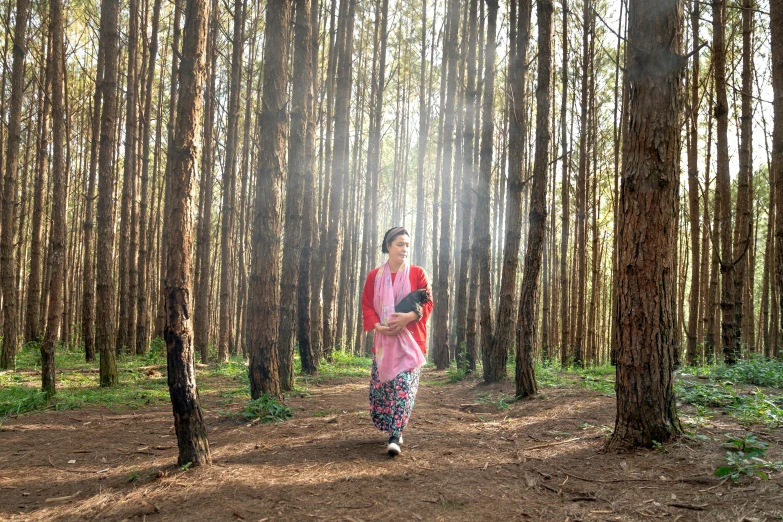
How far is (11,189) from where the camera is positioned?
30.4 ft

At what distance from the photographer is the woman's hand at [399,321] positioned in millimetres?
4191

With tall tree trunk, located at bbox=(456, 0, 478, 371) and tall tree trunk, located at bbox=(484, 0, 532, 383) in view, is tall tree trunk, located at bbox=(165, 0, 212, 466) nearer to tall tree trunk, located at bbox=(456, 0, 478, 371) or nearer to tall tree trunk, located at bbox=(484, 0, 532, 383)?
tall tree trunk, located at bbox=(484, 0, 532, 383)

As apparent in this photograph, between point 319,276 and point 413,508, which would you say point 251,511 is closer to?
point 413,508

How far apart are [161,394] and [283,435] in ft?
11.3

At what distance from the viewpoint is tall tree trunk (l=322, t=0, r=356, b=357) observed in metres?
11.3

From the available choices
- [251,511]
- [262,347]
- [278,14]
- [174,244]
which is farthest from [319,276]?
[251,511]

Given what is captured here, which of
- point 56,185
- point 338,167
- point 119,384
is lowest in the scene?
point 119,384

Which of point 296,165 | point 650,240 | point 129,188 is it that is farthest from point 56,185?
point 650,240

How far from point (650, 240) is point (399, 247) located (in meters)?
1.93

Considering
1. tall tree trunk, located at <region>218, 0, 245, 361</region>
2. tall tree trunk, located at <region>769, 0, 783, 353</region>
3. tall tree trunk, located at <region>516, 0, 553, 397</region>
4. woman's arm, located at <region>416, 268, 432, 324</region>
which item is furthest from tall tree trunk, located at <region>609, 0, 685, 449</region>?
tall tree trunk, located at <region>218, 0, 245, 361</region>

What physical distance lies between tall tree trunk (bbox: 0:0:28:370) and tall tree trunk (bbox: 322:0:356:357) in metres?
5.78

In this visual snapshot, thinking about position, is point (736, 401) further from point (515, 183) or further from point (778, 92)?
point (778, 92)

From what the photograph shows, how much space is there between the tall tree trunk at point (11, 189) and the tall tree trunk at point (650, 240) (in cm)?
938

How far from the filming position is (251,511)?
2855mm
